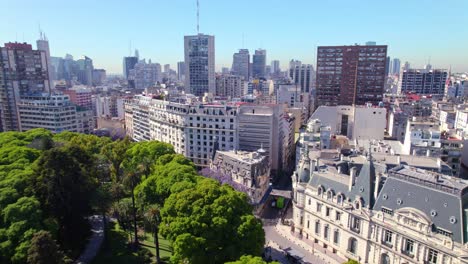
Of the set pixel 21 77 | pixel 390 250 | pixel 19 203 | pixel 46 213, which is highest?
pixel 21 77

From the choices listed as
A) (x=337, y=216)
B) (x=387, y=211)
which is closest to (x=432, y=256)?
(x=387, y=211)

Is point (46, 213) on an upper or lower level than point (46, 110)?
lower

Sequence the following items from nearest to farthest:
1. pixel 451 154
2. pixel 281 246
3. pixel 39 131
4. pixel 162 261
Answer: pixel 162 261 < pixel 281 246 < pixel 451 154 < pixel 39 131

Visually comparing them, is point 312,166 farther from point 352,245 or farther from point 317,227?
point 352,245

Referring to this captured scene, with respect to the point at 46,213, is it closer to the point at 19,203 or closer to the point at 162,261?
the point at 19,203

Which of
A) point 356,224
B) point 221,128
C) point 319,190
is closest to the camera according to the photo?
point 356,224

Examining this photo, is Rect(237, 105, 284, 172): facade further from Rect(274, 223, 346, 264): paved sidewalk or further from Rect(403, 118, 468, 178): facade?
Rect(403, 118, 468, 178): facade

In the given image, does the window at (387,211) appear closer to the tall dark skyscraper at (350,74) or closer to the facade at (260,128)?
the facade at (260,128)

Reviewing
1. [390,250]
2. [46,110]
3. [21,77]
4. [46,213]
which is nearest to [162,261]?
[46,213]
